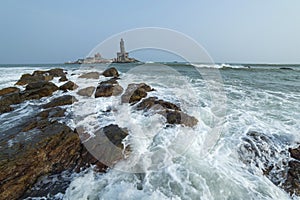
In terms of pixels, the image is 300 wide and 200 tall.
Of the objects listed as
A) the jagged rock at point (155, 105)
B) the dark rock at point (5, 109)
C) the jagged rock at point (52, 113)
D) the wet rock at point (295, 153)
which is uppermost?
the jagged rock at point (155, 105)

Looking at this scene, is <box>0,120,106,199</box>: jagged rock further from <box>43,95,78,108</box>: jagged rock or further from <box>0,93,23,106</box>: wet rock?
<box>0,93,23,106</box>: wet rock

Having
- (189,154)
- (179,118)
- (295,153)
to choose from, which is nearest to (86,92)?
(179,118)

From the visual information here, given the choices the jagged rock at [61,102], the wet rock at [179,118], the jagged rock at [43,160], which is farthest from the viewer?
the jagged rock at [61,102]

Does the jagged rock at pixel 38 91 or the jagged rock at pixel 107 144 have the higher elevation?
the jagged rock at pixel 38 91

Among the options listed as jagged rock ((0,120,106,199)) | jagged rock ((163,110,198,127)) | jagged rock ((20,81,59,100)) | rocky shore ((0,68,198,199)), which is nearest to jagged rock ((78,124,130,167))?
rocky shore ((0,68,198,199))

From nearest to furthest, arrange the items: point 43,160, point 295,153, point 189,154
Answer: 1. point 43,160
2. point 295,153
3. point 189,154

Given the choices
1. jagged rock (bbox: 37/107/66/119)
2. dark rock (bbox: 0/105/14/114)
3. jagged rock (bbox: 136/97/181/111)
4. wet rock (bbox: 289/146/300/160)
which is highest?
jagged rock (bbox: 136/97/181/111)

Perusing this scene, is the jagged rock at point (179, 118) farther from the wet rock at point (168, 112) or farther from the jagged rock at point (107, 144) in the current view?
the jagged rock at point (107, 144)

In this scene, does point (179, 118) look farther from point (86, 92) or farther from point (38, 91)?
point (38, 91)

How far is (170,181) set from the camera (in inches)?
124

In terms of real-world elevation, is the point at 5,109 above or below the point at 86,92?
below

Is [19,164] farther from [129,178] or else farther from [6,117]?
[6,117]

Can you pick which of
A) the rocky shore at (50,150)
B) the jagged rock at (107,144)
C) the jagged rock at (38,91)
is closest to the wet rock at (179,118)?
the rocky shore at (50,150)

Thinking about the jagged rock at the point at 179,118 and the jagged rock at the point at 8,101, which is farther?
the jagged rock at the point at 8,101
